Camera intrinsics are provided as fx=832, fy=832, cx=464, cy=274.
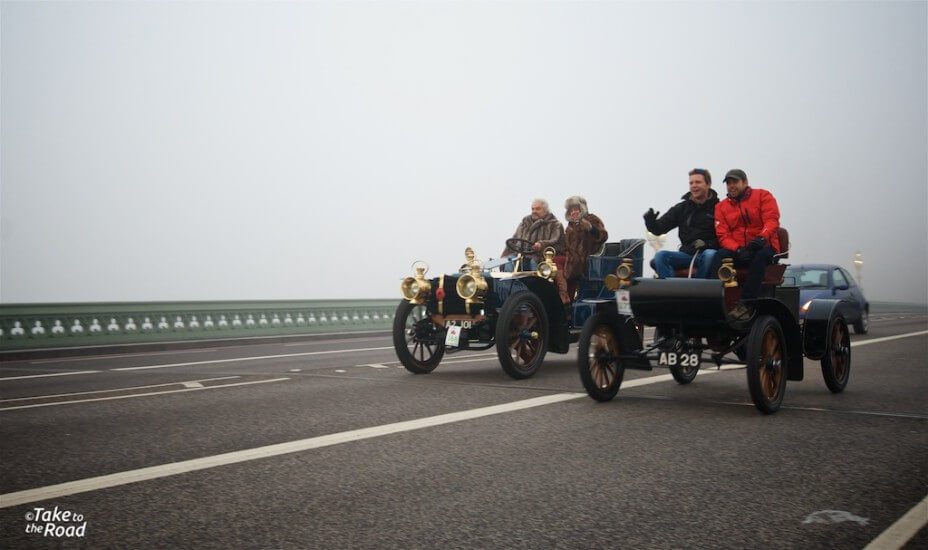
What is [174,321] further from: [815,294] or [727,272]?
[815,294]

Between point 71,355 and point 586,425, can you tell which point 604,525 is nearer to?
point 586,425

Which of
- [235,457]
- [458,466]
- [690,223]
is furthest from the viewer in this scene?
[690,223]

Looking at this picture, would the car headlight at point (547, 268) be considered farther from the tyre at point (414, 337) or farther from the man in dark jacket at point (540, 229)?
the tyre at point (414, 337)

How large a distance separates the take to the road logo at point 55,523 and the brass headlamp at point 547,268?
22.0ft

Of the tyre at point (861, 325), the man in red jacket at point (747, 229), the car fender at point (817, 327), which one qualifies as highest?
the man in red jacket at point (747, 229)

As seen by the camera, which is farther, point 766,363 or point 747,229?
point 747,229

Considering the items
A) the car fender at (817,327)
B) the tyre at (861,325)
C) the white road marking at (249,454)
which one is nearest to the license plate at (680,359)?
the white road marking at (249,454)

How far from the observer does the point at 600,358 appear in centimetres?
734

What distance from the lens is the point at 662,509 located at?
3.92 meters

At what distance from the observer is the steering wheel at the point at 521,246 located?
34.8 feet

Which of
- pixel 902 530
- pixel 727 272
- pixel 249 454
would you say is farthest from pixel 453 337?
pixel 902 530

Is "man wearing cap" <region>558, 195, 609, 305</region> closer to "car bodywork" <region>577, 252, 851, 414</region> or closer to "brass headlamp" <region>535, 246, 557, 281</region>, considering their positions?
"brass headlamp" <region>535, 246, 557, 281</region>

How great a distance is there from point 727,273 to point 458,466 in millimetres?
3222

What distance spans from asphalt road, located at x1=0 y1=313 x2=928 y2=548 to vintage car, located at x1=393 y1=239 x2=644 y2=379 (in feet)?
2.63
